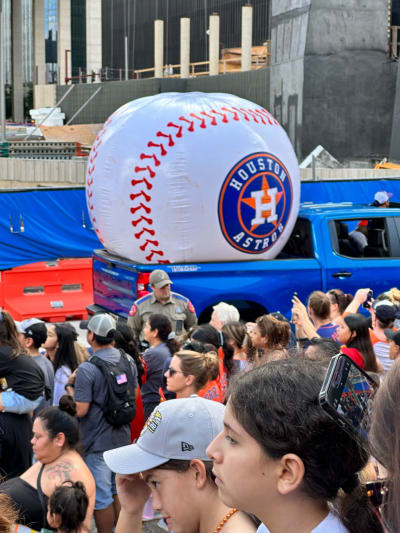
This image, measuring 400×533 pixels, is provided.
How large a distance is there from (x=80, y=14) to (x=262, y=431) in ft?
298

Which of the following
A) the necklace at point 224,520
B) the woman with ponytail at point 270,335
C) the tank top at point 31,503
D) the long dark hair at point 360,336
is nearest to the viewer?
the necklace at point 224,520

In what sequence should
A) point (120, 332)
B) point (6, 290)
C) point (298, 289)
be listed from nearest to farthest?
1. point (120, 332)
2. point (298, 289)
3. point (6, 290)

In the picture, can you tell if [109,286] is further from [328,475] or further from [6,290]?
[328,475]

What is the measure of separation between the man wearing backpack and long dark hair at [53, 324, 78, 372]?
1040 millimetres

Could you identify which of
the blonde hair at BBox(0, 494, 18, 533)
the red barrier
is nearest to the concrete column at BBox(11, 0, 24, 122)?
the red barrier

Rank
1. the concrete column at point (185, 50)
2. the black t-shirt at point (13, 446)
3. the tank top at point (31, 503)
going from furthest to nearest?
the concrete column at point (185, 50)
the black t-shirt at point (13, 446)
the tank top at point (31, 503)

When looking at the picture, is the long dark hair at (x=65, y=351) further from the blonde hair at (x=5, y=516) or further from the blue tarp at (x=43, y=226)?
the blue tarp at (x=43, y=226)

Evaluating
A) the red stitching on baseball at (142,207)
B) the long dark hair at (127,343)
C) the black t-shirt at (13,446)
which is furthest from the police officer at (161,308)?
the black t-shirt at (13,446)

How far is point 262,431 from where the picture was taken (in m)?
1.96

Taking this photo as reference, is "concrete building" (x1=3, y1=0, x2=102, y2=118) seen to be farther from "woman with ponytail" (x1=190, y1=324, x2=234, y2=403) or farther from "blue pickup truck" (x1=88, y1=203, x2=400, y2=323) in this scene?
"woman with ponytail" (x1=190, y1=324, x2=234, y2=403)

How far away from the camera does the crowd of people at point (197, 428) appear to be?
1944 millimetres

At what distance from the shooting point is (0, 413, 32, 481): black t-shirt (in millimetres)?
5598

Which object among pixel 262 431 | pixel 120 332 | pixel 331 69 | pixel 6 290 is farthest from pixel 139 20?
pixel 262 431

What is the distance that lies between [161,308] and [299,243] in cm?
285
